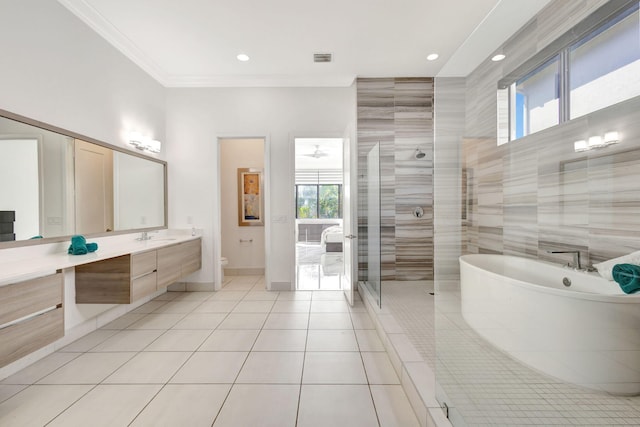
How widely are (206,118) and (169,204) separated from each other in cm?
130

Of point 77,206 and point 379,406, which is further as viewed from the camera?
point 77,206

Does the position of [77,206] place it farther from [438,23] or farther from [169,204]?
[438,23]

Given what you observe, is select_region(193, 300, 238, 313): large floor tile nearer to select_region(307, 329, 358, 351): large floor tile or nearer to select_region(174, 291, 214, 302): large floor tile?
select_region(174, 291, 214, 302): large floor tile

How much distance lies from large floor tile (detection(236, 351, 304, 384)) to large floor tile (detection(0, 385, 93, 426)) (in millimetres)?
984

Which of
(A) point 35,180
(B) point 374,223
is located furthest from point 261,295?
(A) point 35,180

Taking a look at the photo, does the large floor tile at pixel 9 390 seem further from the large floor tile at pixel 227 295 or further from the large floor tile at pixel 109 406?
the large floor tile at pixel 227 295

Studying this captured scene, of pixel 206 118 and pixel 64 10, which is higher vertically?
pixel 64 10

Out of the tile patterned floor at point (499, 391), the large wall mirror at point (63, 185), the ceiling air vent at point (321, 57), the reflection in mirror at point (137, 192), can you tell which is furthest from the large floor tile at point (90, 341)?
the ceiling air vent at point (321, 57)

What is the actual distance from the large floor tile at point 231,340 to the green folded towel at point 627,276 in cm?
223

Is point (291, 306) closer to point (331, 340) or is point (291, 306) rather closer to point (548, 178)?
point (331, 340)

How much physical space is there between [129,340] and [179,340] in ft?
1.46

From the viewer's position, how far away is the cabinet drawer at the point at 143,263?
2.50 metres

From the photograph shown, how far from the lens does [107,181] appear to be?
9.27 ft

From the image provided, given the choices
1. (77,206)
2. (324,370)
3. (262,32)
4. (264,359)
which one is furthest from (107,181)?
(324,370)
